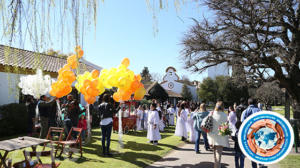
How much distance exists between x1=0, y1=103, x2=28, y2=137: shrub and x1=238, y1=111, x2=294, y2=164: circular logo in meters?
10.7

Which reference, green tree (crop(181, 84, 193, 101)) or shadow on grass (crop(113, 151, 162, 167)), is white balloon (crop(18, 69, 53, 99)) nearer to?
shadow on grass (crop(113, 151, 162, 167))

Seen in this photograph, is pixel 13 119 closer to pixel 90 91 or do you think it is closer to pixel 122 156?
pixel 90 91

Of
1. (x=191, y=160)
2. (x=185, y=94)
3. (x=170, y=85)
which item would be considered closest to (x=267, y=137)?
(x=191, y=160)

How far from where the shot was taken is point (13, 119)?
1050 cm

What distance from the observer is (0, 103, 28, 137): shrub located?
10.1m

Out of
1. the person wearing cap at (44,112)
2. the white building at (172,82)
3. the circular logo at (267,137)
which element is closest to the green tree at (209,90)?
the white building at (172,82)

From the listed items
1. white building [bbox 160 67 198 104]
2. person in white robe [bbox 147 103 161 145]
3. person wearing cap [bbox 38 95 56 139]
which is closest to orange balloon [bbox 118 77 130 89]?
person in white robe [bbox 147 103 161 145]

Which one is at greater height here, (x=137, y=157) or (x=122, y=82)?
(x=122, y=82)

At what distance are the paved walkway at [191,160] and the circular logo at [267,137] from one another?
9.75 ft

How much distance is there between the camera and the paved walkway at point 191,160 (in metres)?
6.33

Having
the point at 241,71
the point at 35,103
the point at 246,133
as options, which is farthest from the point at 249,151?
the point at 35,103

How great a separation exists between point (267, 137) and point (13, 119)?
11.3m

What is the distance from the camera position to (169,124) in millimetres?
17828

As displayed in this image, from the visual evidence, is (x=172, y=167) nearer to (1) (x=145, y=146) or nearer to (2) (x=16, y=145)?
(1) (x=145, y=146)
